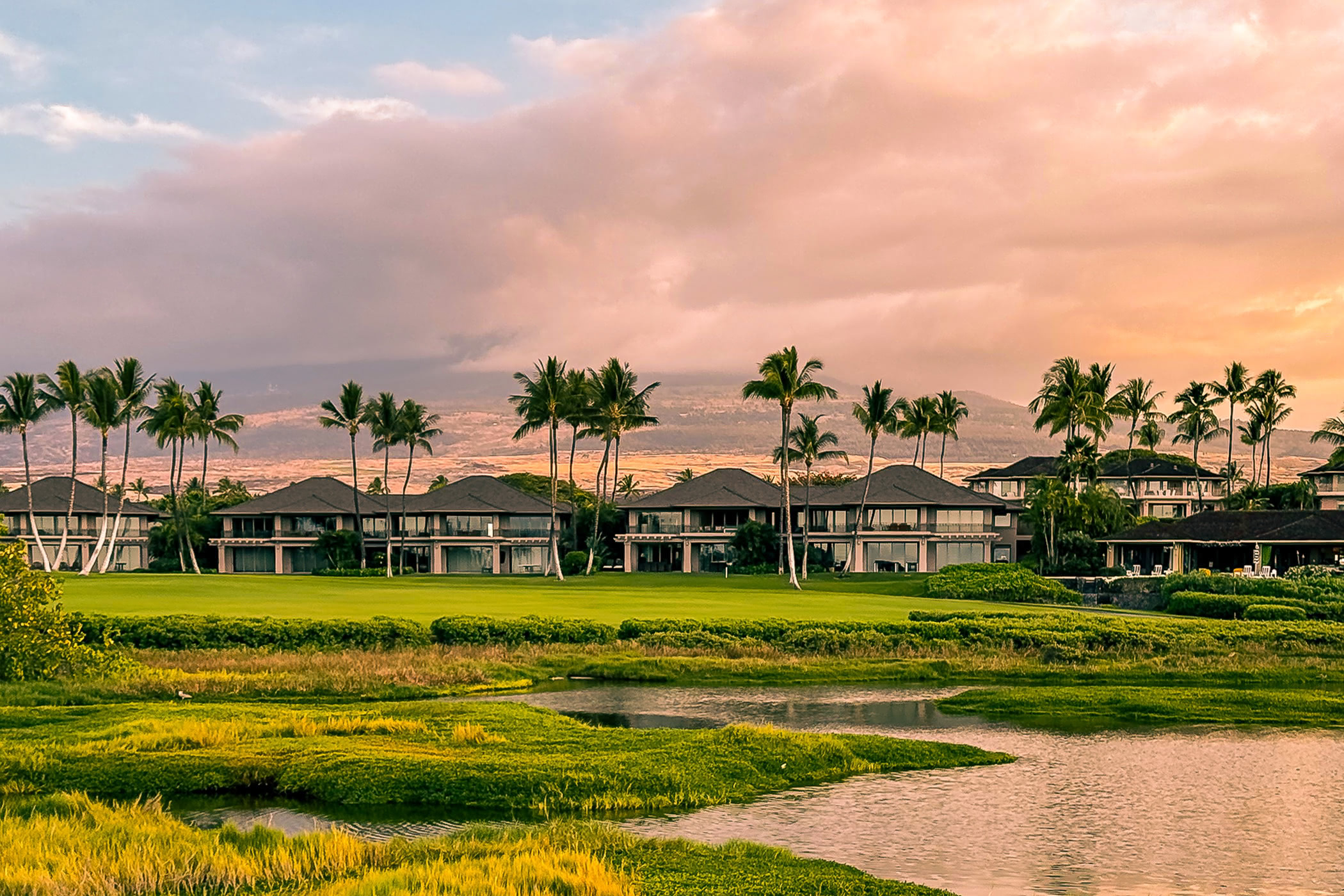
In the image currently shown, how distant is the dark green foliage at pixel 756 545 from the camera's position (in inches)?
4040

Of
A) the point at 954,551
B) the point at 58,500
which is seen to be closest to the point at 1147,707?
the point at 954,551

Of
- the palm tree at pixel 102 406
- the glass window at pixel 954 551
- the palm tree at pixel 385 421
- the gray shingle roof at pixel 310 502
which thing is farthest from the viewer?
the gray shingle roof at pixel 310 502

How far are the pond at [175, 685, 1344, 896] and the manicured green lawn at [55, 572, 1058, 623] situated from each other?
26227 mm

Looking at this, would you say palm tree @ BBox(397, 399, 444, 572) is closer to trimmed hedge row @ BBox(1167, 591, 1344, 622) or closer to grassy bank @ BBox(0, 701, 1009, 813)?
trimmed hedge row @ BBox(1167, 591, 1344, 622)

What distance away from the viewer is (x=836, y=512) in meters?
108

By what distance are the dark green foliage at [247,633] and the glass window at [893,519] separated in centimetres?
6470

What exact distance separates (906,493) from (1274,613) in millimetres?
51128

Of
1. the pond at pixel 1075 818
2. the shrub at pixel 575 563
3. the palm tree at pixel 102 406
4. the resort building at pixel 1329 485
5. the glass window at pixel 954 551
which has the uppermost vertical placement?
the palm tree at pixel 102 406

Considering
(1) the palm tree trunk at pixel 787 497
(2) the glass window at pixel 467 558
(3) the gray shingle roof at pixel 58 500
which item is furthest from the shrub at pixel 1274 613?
(3) the gray shingle roof at pixel 58 500

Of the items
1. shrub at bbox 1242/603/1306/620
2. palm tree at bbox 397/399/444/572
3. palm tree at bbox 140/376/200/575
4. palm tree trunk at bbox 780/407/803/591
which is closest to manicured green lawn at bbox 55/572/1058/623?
palm tree trunk at bbox 780/407/803/591

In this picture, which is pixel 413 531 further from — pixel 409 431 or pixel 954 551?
pixel 954 551

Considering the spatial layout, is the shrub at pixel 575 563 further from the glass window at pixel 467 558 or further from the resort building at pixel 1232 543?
the resort building at pixel 1232 543

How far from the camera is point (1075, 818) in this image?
831 inches

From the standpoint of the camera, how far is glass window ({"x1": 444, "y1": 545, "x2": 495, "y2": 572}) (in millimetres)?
115250
